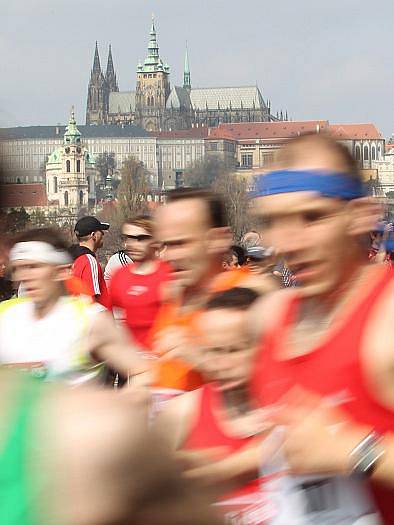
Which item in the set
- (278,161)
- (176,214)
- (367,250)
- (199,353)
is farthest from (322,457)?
(176,214)

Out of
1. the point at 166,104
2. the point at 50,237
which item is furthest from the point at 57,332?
the point at 166,104

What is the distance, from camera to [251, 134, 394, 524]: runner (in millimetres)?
1942

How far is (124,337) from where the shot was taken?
4055mm

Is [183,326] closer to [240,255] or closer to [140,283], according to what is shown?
[140,283]

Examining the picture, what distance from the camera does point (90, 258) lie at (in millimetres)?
7023

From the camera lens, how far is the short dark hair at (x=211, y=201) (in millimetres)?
3682

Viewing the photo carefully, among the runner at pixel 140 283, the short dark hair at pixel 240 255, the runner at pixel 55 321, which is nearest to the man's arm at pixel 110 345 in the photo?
the runner at pixel 55 321

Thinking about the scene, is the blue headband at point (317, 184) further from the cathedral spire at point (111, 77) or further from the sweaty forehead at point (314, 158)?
the cathedral spire at point (111, 77)

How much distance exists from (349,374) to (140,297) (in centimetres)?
303

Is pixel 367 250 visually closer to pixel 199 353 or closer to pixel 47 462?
pixel 199 353

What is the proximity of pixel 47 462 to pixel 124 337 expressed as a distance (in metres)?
3.03

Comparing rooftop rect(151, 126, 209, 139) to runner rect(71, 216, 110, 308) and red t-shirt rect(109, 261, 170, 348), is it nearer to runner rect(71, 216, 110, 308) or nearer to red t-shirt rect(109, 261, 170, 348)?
runner rect(71, 216, 110, 308)

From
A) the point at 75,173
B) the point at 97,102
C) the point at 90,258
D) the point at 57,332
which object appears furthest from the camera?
the point at 97,102

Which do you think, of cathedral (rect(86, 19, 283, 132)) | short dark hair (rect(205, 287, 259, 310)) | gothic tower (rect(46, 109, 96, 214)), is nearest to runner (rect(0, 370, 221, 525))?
short dark hair (rect(205, 287, 259, 310))
